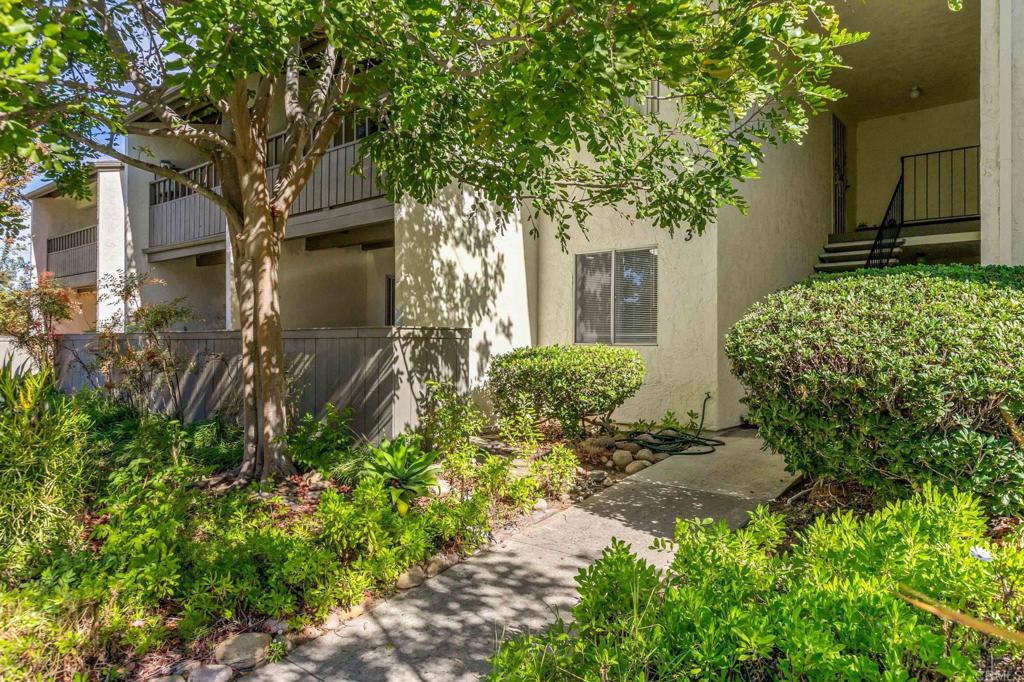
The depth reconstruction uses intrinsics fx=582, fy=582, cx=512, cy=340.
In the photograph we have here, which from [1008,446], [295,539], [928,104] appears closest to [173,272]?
[295,539]

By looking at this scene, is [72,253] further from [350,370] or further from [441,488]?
[441,488]

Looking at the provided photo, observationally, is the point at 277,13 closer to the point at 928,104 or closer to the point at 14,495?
the point at 14,495

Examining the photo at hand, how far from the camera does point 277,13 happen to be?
11.9ft

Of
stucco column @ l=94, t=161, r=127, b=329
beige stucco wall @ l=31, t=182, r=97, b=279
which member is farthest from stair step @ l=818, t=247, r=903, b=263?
beige stucco wall @ l=31, t=182, r=97, b=279

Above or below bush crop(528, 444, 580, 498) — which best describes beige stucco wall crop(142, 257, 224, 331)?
above

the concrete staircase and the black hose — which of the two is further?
the concrete staircase

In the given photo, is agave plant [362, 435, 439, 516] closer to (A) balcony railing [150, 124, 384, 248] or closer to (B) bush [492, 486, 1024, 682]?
(B) bush [492, 486, 1024, 682]

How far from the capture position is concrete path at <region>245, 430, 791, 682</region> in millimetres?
3031

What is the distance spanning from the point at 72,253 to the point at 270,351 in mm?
15161

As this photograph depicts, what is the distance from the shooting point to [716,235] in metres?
7.96

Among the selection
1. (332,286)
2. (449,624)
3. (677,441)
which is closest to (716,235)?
(677,441)

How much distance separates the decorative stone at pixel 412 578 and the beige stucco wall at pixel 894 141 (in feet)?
41.0

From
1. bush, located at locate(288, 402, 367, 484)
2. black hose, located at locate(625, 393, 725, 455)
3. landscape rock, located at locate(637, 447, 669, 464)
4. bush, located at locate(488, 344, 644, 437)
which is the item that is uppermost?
bush, located at locate(488, 344, 644, 437)

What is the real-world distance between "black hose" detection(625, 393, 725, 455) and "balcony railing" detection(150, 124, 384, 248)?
4.58 metres
